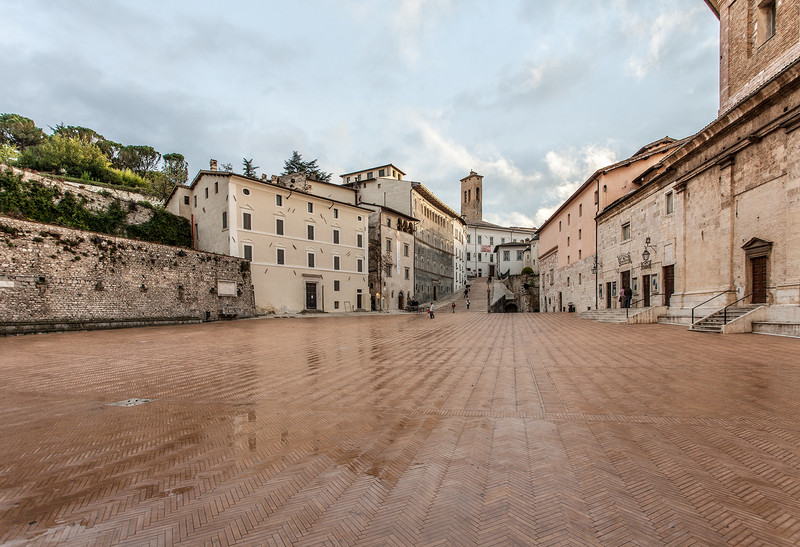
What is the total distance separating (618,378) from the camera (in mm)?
7164

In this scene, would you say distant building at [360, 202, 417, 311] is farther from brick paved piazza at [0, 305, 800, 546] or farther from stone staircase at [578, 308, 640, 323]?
brick paved piazza at [0, 305, 800, 546]

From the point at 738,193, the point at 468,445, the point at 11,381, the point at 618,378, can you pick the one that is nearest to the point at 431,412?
the point at 468,445

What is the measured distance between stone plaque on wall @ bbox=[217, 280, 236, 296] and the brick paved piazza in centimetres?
1874

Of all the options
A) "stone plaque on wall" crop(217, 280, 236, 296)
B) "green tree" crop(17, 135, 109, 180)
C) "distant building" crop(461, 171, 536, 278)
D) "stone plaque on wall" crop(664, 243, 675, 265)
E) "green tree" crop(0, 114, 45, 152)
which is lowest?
"stone plaque on wall" crop(217, 280, 236, 296)

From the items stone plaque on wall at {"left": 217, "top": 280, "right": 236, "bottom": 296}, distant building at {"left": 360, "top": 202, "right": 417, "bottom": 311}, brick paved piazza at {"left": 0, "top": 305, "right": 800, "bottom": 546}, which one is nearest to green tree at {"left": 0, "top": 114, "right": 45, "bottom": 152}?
stone plaque on wall at {"left": 217, "top": 280, "right": 236, "bottom": 296}

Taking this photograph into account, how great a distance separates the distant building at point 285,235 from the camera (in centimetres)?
2936

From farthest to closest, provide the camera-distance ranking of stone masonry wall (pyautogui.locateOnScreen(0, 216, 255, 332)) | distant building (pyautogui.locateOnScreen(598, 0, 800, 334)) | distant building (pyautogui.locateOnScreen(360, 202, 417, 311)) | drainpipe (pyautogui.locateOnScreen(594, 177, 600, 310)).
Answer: distant building (pyautogui.locateOnScreen(360, 202, 417, 311))
drainpipe (pyautogui.locateOnScreen(594, 177, 600, 310))
stone masonry wall (pyautogui.locateOnScreen(0, 216, 255, 332))
distant building (pyautogui.locateOnScreen(598, 0, 800, 334))

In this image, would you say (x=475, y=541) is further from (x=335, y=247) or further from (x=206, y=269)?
(x=335, y=247)

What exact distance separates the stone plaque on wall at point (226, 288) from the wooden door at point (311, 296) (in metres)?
7.67

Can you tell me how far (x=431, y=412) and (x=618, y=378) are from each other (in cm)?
435

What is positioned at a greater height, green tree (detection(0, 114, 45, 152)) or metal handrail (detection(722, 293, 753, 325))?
green tree (detection(0, 114, 45, 152))

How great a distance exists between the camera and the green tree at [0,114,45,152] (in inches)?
1734

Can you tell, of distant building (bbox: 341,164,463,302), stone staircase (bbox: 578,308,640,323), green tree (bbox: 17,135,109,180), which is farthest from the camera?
distant building (bbox: 341,164,463,302)

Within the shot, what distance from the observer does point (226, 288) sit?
87.9 feet
